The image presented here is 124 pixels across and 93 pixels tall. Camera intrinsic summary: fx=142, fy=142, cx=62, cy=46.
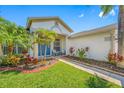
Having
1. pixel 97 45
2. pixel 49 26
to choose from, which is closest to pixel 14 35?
pixel 49 26

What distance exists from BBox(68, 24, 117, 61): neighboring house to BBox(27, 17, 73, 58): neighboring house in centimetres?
179

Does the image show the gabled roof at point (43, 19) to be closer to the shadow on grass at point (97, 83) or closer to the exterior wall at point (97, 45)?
the exterior wall at point (97, 45)

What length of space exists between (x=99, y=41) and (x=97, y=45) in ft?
1.69

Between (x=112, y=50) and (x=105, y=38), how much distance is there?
1539mm

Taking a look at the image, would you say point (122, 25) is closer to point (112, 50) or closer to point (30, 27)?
point (112, 50)

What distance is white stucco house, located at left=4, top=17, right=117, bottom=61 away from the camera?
13038mm

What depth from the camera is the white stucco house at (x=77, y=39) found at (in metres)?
13.0

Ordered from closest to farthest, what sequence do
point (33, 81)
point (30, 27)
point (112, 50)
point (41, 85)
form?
point (41, 85)
point (33, 81)
point (112, 50)
point (30, 27)

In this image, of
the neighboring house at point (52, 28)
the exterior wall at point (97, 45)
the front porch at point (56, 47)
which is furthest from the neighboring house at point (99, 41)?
the front porch at point (56, 47)

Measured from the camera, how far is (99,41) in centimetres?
1447

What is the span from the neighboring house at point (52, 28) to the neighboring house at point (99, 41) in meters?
1.79

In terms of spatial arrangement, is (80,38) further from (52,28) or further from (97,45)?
(52,28)

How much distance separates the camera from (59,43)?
63.1ft

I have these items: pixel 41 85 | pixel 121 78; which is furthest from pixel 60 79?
pixel 121 78
